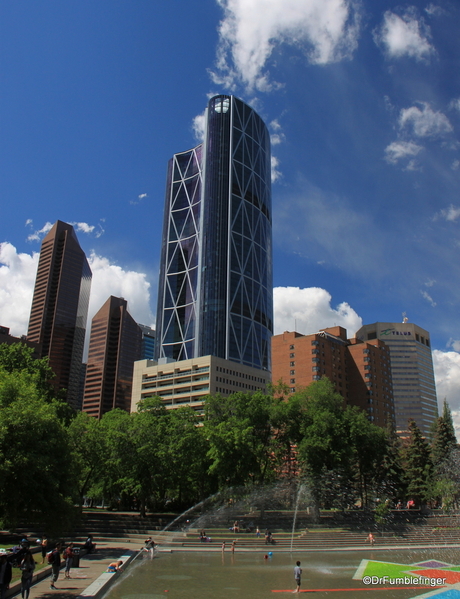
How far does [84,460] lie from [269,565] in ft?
84.1

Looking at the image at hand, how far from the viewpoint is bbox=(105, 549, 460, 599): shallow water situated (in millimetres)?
22375

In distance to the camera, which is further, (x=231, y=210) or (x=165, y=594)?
(x=231, y=210)

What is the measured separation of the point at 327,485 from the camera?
56.1 meters

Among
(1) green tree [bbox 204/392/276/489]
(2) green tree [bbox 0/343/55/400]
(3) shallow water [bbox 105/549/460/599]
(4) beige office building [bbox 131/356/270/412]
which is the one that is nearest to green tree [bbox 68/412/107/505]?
(2) green tree [bbox 0/343/55/400]

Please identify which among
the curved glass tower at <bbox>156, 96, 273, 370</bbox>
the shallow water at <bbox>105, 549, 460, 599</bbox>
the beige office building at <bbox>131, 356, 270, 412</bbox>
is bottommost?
the shallow water at <bbox>105, 549, 460, 599</bbox>

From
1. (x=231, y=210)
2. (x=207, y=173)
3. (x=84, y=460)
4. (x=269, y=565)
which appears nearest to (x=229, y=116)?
(x=207, y=173)

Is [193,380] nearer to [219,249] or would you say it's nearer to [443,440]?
[219,249]

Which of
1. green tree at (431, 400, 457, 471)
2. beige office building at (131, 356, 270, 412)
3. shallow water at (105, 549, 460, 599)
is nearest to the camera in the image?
shallow water at (105, 549, 460, 599)

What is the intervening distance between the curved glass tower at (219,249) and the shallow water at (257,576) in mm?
121514

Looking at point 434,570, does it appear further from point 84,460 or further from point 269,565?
point 84,460

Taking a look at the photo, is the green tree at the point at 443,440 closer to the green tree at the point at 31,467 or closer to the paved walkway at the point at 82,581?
the paved walkway at the point at 82,581

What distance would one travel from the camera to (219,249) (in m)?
171

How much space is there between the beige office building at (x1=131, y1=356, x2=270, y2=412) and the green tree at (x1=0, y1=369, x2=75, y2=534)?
342 feet

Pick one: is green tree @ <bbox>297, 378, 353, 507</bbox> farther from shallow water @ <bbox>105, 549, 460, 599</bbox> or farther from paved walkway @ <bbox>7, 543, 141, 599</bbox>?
paved walkway @ <bbox>7, 543, 141, 599</bbox>
